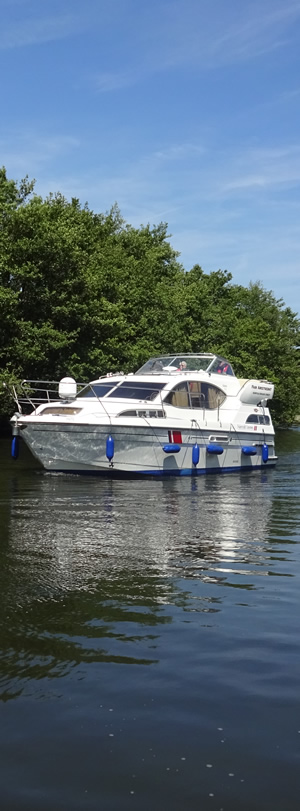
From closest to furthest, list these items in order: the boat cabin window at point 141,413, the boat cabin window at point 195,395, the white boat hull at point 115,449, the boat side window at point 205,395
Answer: the white boat hull at point 115,449, the boat cabin window at point 141,413, the boat cabin window at point 195,395, the boat side window at point 205,395

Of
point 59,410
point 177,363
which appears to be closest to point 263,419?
point 177,363

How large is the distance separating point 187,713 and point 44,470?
17575 mm

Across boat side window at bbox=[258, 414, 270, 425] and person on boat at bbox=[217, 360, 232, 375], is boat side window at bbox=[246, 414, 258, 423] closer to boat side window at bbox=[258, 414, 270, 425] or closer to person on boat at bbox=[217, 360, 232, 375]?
boat side window at bbox=[258, 414, 270, 425]

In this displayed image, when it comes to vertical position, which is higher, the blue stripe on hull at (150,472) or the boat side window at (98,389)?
the boat side window at (98,389)

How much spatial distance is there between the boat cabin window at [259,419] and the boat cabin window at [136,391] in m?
3.89

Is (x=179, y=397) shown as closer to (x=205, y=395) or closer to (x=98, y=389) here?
(x=205, y=395)

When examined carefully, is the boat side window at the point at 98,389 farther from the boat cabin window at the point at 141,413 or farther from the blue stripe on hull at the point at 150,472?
the blue stripe on hull at the point at 150,472

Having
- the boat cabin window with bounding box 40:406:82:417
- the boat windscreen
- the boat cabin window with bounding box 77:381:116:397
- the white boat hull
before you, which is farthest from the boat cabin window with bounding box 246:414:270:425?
the boat cabin window with bounding box 40:406:82:417

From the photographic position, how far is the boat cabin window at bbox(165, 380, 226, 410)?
23.1 metres

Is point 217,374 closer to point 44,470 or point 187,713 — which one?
point 44,470

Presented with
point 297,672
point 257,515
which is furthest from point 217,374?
point 297,672

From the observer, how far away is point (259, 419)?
26141mm

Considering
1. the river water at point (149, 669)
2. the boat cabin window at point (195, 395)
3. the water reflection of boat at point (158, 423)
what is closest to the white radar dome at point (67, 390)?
the water reflection of boat at point (158, 423)

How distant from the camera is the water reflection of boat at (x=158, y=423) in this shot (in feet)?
69.1
